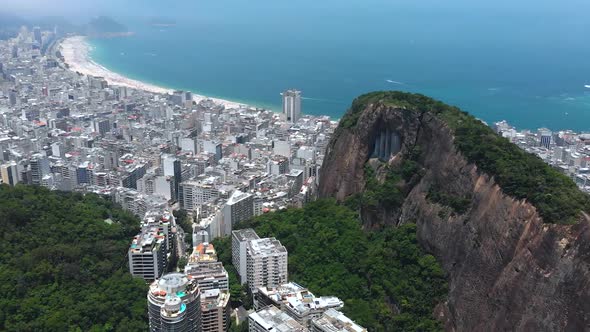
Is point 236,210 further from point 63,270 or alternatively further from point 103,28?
point 103,28

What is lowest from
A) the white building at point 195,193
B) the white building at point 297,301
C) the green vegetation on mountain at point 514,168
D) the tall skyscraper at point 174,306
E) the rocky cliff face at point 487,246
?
the white building at point 195,193

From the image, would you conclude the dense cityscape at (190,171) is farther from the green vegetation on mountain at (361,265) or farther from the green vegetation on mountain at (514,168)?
the green vegetation on mountain at (514,168)

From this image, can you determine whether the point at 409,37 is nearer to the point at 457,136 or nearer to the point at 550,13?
the point at 550,13

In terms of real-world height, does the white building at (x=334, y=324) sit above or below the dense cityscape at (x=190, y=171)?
above

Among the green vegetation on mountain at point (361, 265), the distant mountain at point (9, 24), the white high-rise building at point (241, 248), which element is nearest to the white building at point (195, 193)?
the green vegetation on mountain at point (361, 265)

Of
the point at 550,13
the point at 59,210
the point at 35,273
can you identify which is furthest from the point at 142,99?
the point at 550,13

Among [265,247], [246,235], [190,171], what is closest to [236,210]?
[246,235]

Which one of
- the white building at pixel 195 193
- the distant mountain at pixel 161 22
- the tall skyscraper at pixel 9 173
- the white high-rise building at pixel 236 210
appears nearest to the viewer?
the white high-rise building at pixel 236 210

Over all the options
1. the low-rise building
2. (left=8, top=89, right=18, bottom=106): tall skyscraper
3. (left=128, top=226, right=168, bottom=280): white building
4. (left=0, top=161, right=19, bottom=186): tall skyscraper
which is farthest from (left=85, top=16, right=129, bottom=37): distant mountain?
the low-rise building

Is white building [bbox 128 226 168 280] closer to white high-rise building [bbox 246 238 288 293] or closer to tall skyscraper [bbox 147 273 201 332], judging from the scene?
white high-rise building [bbox 246 238 288 293]
